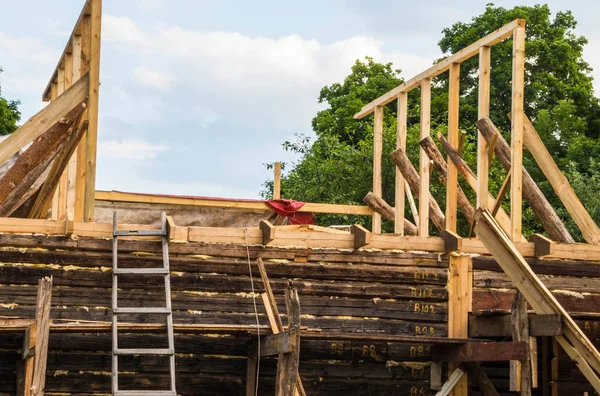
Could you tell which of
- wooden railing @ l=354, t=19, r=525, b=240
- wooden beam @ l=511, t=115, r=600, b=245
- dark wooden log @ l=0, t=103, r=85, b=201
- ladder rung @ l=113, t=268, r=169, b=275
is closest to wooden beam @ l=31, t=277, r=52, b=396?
ladder rung @ l=113, t=268, r=169, b=275

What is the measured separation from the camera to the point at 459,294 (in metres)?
14.0

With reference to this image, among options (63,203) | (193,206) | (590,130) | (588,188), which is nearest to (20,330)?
(63,203)

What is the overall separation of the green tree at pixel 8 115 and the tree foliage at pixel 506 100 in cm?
1082

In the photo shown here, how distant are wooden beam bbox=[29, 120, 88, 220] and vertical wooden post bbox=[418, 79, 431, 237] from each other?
4948 mm

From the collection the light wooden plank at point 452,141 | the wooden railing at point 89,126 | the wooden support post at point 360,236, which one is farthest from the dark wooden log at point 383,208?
the wooden railing at point 89,126

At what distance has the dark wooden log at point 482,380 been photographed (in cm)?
1313

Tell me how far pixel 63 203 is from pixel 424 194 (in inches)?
201

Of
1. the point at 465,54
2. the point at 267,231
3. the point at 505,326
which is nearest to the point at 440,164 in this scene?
the point at 465,54

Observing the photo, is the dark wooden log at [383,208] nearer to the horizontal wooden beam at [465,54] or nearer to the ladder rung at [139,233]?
the horizontal wooden beam at [465,54]

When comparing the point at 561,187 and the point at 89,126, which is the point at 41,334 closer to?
the point at 89,126

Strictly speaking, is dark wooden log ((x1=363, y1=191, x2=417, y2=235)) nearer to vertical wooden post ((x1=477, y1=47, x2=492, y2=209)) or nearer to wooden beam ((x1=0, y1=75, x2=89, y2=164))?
vertical wooden post ((x1=477, y1=47, x2=492, y2=209))

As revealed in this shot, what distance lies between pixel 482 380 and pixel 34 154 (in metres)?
6.20

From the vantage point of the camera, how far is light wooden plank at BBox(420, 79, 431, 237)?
15.2 metres

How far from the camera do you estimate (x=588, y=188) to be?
30766 mm
